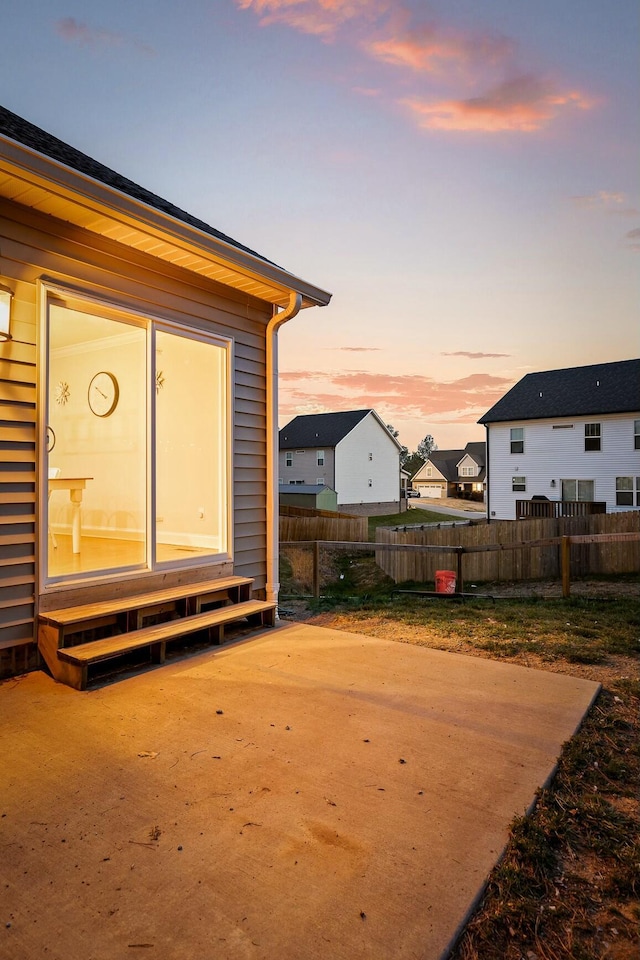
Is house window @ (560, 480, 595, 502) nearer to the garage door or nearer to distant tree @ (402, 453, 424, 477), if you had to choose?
the garage door

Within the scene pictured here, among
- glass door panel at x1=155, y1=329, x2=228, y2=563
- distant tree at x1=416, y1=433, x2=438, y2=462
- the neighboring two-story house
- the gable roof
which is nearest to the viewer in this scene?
glass door panel at x1=155, y1=329, x2=228, y2=563

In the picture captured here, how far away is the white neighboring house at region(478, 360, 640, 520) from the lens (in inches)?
804

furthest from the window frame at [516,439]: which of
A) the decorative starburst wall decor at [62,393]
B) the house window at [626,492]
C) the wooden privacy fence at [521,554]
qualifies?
the decorative starburst wall decor at [62,393]

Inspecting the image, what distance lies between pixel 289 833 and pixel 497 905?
2.31ft

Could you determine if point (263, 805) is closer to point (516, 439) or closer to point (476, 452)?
point (516, 439)

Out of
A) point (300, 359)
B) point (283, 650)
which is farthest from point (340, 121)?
point (300, 359)

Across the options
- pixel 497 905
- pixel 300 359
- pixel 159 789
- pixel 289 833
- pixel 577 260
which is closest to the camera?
pixel 497 905

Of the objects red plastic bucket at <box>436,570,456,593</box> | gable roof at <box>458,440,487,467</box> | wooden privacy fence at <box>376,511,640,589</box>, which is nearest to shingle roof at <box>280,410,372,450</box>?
wooden privacy fence at <box>376,511,640,589</box>

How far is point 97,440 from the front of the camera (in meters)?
6.05

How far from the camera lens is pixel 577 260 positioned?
10.6 metres

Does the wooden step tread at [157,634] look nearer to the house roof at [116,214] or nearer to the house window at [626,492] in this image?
the house roof at [116,214]

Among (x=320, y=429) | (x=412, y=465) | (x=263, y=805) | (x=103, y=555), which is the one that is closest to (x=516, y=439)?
(x=320, y=429)

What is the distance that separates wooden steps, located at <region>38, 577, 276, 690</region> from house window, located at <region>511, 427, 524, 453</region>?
2003 centimetres

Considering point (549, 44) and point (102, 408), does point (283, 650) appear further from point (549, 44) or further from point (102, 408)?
point (549, 44)
